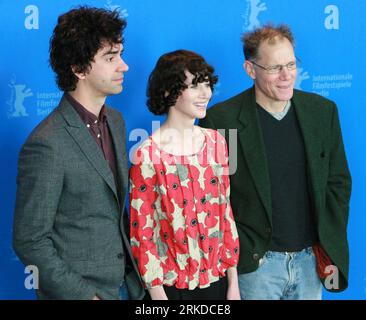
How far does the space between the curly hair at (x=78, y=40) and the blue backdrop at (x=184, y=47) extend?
21.3 inches

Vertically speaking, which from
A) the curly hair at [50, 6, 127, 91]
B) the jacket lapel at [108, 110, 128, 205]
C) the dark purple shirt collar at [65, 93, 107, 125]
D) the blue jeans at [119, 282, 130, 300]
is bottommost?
the blue jeans at [119, 282, 130, 300]

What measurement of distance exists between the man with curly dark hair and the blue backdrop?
529 mm

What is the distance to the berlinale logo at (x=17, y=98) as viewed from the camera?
267 centimetres

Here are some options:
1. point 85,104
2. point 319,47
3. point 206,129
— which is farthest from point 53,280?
point 319,47

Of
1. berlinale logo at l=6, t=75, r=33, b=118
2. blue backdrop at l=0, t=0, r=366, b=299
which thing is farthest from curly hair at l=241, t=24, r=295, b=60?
berlinale logo at l=6, t=75, r=33, b=118

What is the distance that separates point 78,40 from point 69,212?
1.87ft

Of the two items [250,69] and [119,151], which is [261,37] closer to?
[250,69]

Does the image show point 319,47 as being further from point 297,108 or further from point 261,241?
point 261,241

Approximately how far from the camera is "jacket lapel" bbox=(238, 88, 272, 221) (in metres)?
2.33

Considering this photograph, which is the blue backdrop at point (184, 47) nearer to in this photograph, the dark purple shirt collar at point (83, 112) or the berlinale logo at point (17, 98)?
the berlinale logo at point (17, 98)

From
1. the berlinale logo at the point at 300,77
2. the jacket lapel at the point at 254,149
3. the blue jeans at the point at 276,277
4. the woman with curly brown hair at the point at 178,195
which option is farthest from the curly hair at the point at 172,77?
the berlinale logo at the point at 300,77

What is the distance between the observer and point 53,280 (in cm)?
200

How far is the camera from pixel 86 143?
2082mm

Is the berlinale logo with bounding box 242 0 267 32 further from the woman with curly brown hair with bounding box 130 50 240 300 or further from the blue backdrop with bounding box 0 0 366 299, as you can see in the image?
the woman with curly brown hair with bounding box 130 50 240 300
